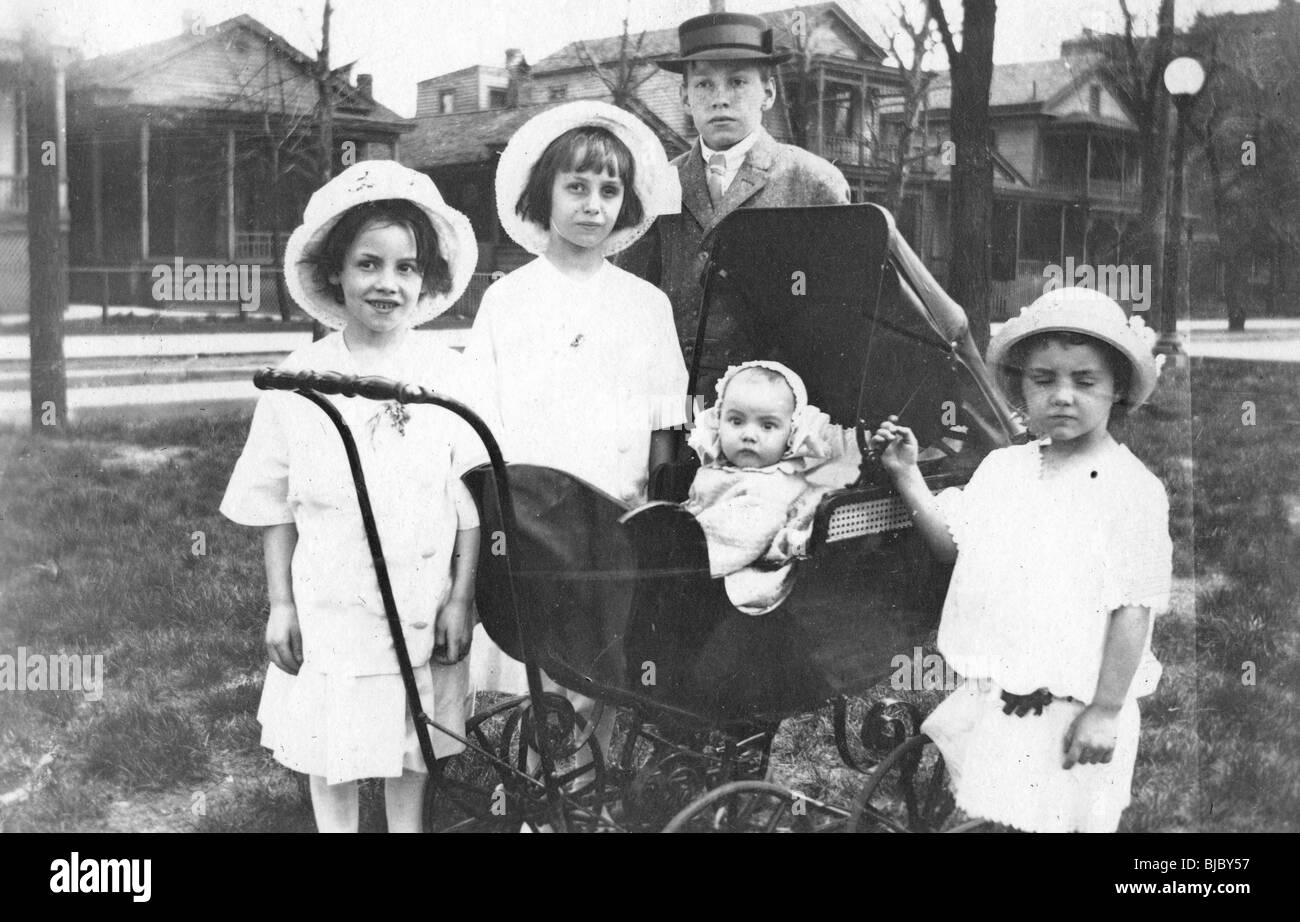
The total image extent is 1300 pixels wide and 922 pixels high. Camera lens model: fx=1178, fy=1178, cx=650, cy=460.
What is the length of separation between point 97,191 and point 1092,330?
109 inches

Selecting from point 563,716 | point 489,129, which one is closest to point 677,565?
point 563,716

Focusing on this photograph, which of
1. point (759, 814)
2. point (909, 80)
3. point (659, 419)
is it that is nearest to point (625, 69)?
point (909, 80)

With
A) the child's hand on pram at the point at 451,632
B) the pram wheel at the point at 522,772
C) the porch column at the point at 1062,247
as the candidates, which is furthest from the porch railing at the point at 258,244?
the porch column at the point at 1062,247

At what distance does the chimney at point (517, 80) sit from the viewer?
332cm

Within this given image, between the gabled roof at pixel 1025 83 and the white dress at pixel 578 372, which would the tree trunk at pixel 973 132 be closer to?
the gabled roof at pixel 1025 83

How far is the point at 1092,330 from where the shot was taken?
3.00 meters

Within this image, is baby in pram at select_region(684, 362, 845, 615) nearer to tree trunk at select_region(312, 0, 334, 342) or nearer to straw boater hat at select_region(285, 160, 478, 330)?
straw boater hat at select_region(285, 160, 478, 330)

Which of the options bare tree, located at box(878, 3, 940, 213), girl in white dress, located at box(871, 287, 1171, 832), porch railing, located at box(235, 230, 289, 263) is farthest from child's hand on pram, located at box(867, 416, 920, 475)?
porch railing, located at box(235, 230, 289, 263)

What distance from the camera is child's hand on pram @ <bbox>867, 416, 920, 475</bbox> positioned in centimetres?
307

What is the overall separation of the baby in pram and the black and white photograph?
0.04 feet

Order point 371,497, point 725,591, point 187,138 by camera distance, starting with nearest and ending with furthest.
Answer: point 725,591, point 371,497, point 187,138

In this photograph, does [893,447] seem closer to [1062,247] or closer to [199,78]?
[1062,247]

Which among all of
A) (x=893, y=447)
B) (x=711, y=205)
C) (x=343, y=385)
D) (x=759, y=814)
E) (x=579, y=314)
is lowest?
(x=759, y=814)
